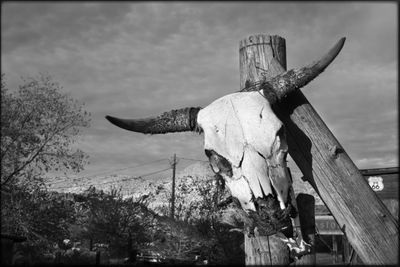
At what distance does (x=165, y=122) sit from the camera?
3.85 m

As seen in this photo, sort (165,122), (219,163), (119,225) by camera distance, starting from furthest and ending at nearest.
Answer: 1. (119,225)
2. (165,122)
3. (219,163)

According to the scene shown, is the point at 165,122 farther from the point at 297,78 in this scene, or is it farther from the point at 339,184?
the point at 339,184

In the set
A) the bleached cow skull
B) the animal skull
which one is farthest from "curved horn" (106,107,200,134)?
the animal skull

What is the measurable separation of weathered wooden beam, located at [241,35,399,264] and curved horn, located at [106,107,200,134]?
760 mm

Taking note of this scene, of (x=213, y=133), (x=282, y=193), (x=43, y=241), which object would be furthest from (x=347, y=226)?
(x=43, y=241)

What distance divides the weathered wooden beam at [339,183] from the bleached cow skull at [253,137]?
0.26 m

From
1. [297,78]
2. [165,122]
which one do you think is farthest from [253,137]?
[165,122]

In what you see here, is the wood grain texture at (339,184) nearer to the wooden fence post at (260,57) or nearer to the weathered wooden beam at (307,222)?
the weathered wooden beam at (307,222)

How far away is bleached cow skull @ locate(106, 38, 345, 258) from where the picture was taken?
2912mm

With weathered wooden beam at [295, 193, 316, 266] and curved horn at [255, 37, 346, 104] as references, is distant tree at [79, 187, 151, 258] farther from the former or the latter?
curved horn at [255, 37, 346, 104]

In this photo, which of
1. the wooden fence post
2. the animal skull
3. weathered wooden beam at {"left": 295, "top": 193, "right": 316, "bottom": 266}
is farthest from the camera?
the wooden fence post

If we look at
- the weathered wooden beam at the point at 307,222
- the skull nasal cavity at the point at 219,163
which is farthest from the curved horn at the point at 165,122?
the weathered wooden beam at the point at 307,222

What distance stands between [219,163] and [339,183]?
42.3 inches

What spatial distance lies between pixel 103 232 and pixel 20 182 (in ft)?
21.0
